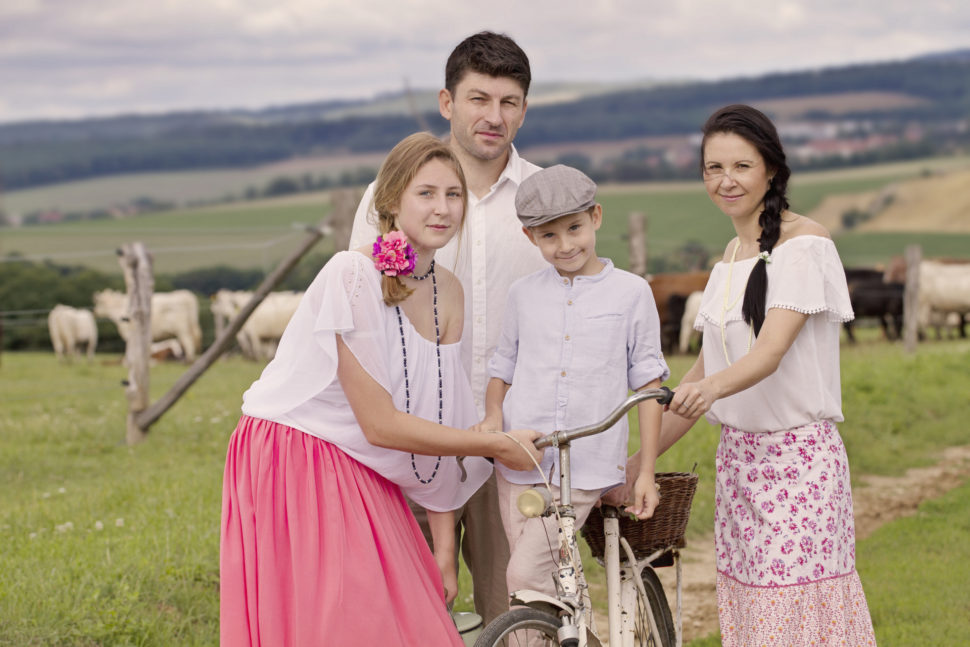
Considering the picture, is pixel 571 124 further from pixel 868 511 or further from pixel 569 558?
pixel 569 558

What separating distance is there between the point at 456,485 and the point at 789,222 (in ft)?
4.20

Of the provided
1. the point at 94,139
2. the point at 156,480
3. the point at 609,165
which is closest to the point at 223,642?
the point at 156,480

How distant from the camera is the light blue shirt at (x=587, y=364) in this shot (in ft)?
9.79

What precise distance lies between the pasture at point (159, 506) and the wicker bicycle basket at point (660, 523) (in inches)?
79.5

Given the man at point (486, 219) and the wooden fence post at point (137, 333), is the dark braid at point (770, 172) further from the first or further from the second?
the wooden fence post at point (137, 333)

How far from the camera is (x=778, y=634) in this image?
3057 mm

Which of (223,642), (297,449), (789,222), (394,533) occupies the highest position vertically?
(789,222)

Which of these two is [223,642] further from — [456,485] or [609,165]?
[609,165]

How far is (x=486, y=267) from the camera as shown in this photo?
11.5 feet

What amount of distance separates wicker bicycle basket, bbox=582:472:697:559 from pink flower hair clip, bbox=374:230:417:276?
1028mm

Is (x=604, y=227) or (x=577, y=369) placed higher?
(x=577, y=369)

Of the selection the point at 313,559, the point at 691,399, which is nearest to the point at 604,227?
the point at 691,399

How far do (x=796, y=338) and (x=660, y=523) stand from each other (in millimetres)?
713

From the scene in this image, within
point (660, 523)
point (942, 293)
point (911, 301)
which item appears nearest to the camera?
point (660, 523)
